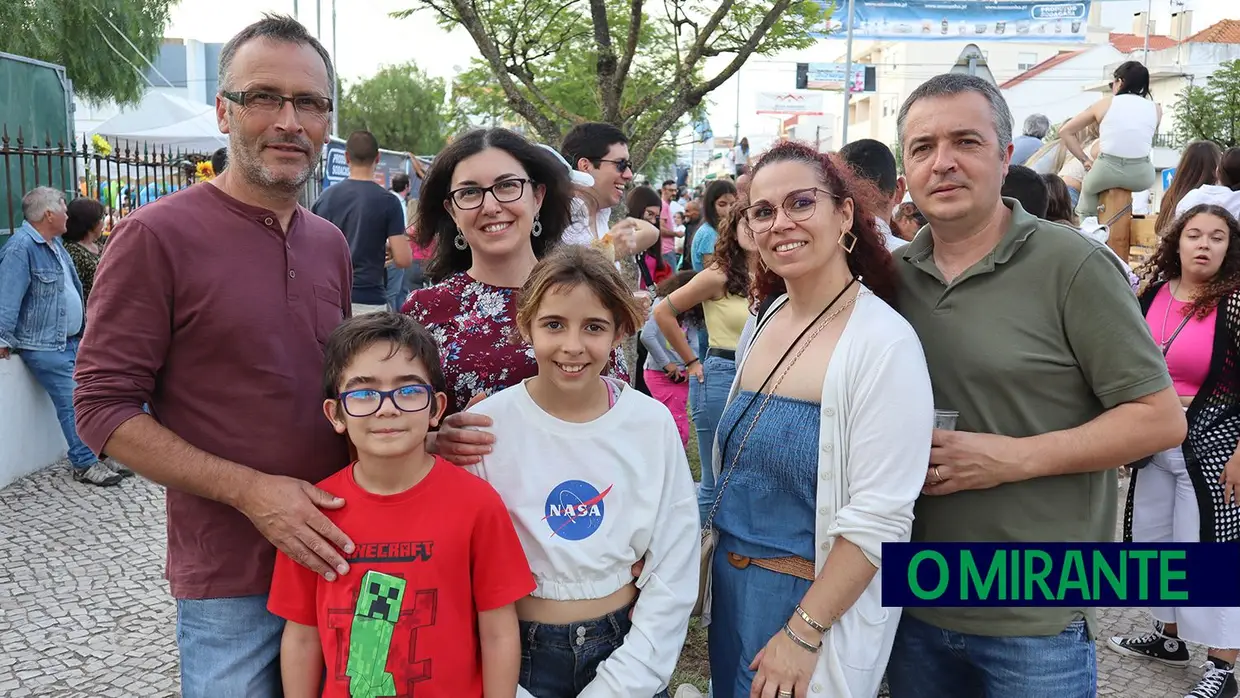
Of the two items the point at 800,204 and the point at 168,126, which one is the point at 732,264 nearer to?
the point at 800,204

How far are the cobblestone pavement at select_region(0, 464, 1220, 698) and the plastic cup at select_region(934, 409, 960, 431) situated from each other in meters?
2.79

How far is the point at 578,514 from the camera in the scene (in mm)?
2217

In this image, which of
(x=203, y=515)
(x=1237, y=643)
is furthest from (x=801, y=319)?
(x=1237, y=643)

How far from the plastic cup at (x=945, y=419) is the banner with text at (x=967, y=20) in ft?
107

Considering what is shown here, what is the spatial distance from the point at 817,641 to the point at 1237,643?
2988 millimetres

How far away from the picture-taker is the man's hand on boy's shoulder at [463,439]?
2.24m

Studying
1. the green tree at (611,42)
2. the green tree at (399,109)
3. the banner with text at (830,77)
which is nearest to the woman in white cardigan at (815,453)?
the green tree at (611,42)

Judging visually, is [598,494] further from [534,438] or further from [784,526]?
[784,526]

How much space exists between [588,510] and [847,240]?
0.97 meters

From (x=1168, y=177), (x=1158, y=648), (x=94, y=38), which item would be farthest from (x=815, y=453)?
(x=94, y=38)

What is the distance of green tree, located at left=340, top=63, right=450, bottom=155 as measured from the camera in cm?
4703

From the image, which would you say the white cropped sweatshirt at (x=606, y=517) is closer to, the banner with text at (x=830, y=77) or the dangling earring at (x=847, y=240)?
the dangling earring at (x=847, y=240)

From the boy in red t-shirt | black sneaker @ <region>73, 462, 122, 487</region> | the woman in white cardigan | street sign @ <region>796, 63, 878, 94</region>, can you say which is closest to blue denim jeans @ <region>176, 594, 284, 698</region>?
the boy in red t-shirt

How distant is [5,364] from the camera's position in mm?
6668
